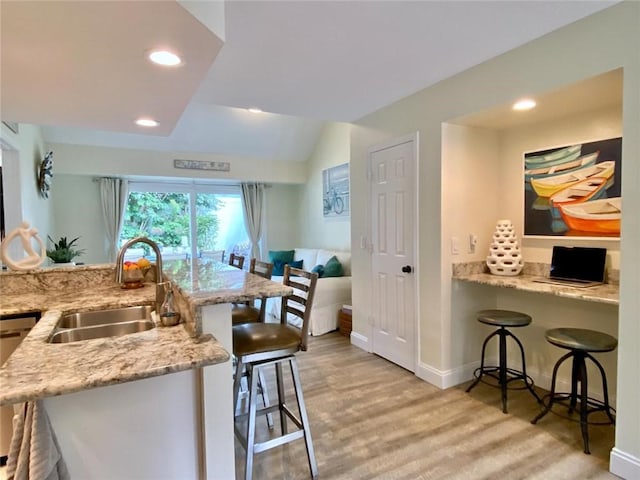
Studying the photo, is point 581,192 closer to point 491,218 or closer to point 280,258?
point 491,218

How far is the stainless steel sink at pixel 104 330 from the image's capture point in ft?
5.34

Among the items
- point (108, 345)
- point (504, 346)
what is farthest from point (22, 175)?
point (504, 346)

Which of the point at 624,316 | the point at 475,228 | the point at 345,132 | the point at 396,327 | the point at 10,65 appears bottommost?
the point at 396,327

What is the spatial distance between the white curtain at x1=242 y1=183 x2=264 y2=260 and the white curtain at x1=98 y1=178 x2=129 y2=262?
212 centimetres

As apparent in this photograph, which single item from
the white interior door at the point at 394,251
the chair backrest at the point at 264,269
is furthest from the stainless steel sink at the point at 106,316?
the white interior door at the point at 394,251

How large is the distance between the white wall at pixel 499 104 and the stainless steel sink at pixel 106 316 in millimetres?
2124

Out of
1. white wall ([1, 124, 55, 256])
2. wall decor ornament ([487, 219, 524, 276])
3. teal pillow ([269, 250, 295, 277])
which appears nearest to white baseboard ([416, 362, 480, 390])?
wall decor ornament ([487, 219, 524, 276])

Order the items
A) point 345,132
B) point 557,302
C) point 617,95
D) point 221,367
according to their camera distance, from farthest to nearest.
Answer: point 345,132
point 557,302
point 617,95
point 221,367

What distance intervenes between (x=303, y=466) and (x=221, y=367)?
97cm

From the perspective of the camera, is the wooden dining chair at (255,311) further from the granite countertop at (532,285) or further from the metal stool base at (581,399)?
the metal stool base at (581,399)

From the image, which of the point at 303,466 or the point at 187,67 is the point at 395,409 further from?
the point at 187,67

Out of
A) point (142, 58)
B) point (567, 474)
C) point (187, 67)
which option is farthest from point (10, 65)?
point (567, 474)

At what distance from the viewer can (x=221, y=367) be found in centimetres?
142

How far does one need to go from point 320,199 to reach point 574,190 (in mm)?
4344
